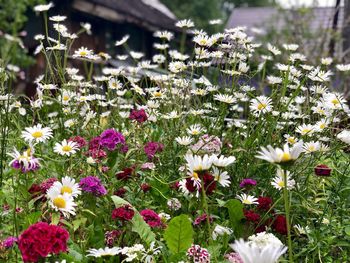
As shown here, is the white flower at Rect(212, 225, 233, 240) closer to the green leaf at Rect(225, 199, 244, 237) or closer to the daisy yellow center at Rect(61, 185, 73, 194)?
the green leaf at Rect(225, 199, 244, 237)

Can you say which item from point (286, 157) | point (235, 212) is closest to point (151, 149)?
point (235, 212)

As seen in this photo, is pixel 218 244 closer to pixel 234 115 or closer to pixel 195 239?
pixel 195 239

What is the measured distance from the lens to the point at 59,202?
5.31 feet

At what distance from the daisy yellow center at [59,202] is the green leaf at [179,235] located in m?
0.36

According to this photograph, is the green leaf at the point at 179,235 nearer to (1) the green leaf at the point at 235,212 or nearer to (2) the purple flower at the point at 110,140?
(1) the green leaf at the point at 235,212

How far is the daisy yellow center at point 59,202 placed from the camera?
1615mm

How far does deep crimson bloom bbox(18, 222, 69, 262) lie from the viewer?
1.34 meters

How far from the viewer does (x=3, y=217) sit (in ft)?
6.80

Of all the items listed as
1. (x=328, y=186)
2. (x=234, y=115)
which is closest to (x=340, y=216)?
(x=328, y=186)

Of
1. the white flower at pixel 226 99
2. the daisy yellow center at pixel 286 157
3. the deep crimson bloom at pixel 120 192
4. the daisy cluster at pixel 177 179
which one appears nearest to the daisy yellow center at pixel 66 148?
the daisy cluster at pixel 177 179

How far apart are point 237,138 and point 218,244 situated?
2.92ft

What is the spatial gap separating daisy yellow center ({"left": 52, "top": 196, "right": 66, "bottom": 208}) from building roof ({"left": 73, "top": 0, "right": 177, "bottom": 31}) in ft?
28.5

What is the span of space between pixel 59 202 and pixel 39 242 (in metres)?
0.27

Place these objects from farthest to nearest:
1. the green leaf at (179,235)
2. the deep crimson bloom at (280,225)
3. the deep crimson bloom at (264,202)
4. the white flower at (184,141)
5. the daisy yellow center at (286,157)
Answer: the white flower at (184,141) → the deep crimson bloom at (264,202) → the deep crimson bloom at (280,225) → the green leaf at (179,235) → the daisy yellow center at (286,157)
